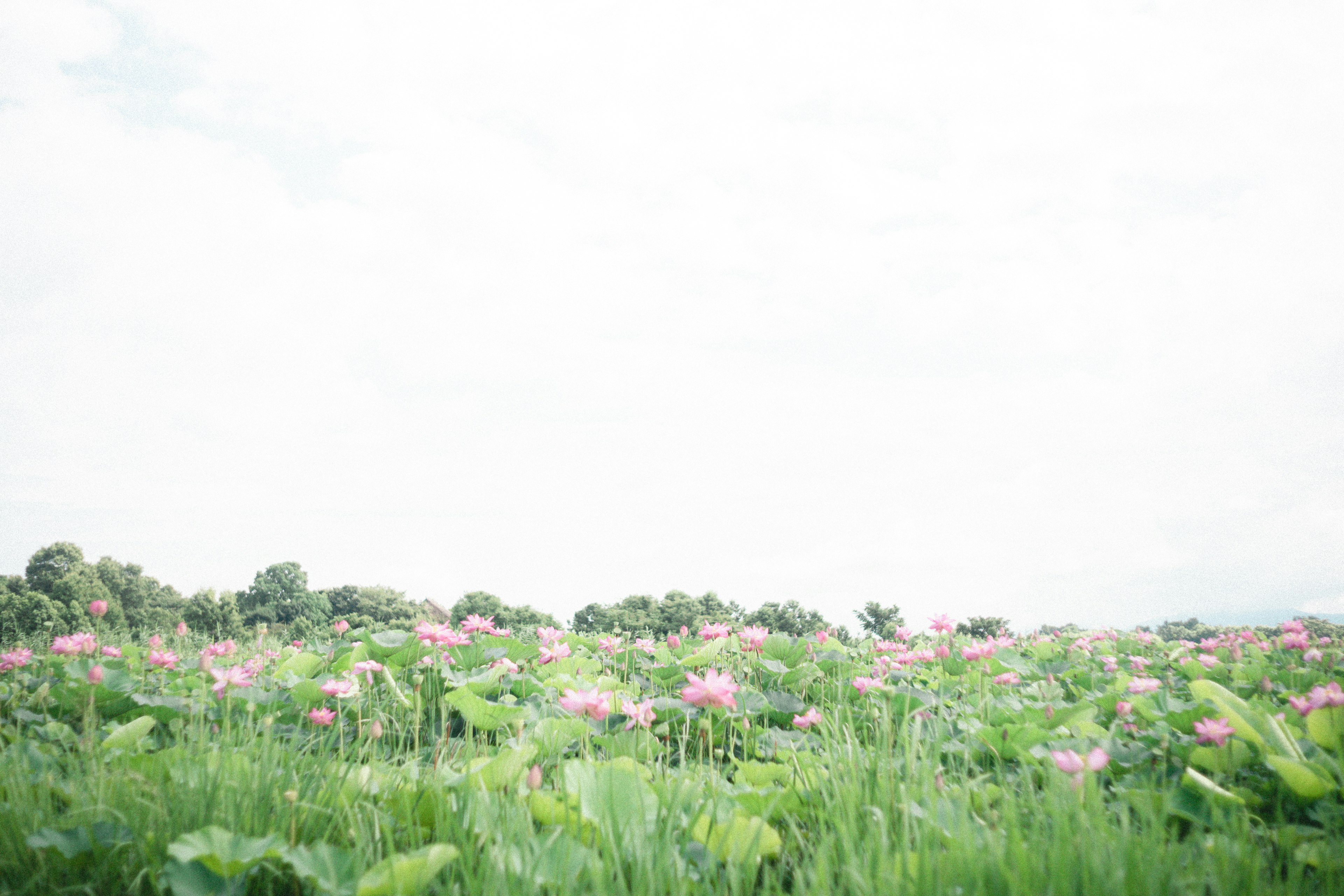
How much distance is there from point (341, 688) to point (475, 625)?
1.13m

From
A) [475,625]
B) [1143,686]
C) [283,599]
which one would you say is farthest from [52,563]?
[1143,686]

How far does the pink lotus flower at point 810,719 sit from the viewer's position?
10.8 feet

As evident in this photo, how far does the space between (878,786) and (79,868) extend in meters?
2.48

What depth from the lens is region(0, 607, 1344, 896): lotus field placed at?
1848mm

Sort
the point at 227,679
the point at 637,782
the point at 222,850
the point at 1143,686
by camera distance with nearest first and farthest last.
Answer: the point at 222,850, the point at 637,782, the point at 227,679, the point at 1143,686

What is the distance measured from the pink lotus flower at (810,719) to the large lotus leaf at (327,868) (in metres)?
2.01

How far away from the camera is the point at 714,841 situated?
2033 millimetres

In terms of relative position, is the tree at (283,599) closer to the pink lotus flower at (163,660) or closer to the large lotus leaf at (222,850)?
the pink lotus flower at (163,660)

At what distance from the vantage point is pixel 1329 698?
2.57 m

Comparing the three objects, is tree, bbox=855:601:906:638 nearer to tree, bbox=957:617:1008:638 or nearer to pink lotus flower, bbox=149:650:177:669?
tree, bbox=957:617:1008:638

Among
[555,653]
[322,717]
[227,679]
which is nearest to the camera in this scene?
[322,717]

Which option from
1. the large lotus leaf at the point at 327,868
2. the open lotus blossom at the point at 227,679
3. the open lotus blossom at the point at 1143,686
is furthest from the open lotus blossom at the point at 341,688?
the open lotus blossom at the point at 1143,686

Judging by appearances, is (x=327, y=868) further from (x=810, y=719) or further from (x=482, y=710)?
(x=810, y=719)

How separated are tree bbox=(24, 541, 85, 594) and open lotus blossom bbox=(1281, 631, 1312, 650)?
19842mm
